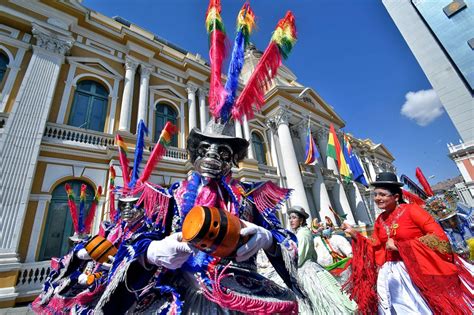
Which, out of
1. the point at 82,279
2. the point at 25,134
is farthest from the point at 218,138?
the point at 25,134

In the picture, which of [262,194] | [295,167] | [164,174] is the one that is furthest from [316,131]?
[262,194]

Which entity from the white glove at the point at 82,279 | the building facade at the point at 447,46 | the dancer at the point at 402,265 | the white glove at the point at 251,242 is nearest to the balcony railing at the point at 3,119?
the white glove at the point at 82,279

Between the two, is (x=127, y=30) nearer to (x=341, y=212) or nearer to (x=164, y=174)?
(x=164, y=174)

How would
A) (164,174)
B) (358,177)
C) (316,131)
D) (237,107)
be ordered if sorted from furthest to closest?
1. (316,131)
2. (358,177)
3. (164,174)
4. (237,107)

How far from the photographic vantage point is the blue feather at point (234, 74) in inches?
69.4

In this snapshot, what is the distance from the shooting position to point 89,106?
7379 millimetres

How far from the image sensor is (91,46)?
802cm

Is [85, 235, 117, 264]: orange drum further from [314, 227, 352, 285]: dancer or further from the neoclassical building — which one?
the neoclassical building

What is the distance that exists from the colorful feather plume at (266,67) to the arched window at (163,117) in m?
7.25

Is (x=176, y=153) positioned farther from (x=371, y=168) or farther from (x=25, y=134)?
(x=371, y=168)

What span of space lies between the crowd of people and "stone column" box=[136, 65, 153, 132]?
6.04 m

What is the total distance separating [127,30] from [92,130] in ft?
15.9

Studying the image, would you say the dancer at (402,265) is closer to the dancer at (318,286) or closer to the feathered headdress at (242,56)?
the dancer at (318,286)

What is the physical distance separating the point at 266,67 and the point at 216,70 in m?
0.56
